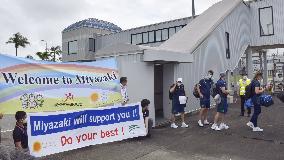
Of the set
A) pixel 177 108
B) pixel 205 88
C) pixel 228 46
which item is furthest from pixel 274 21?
pixel 177 108

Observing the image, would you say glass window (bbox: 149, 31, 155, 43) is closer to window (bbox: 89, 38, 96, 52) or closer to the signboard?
window (bbox: 89, 38, 96, 52)

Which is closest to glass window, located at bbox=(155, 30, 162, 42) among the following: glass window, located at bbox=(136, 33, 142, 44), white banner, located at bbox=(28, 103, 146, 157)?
glass window, located at bbox=(136, 33, 142, 44)

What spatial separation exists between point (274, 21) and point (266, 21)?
518 mm

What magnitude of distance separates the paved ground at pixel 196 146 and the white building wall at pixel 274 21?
13.3 meters

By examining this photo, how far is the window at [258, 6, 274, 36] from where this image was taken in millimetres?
22188

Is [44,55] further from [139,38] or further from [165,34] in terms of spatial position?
[165,34]

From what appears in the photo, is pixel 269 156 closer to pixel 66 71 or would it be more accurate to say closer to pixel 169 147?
pixel 169 147

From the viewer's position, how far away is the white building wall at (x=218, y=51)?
13.7 m

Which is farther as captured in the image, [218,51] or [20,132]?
[218,51]

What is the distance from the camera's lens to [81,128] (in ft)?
25.1

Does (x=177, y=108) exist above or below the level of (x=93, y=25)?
below

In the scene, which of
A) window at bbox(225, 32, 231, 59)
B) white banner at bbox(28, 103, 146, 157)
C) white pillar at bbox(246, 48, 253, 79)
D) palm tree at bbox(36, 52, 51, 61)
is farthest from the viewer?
palm tree at bbox(36, 52, 51, 61)

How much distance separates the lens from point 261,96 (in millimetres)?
9492

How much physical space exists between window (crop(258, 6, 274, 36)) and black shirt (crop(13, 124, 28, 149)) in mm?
19697
